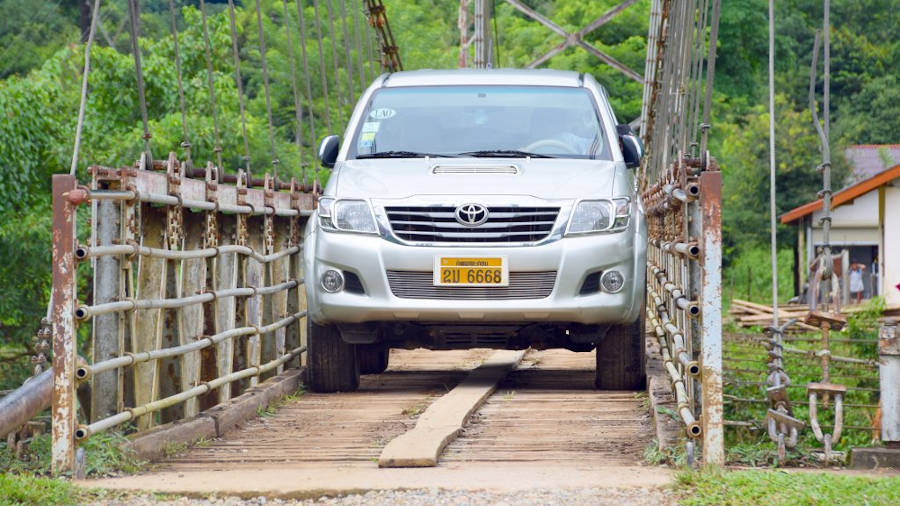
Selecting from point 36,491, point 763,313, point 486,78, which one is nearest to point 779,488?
point 36,491

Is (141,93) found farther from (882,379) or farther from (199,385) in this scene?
(882,379)

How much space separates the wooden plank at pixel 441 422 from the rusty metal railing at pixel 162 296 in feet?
3.70

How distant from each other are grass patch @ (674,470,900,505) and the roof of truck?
14.8 feet

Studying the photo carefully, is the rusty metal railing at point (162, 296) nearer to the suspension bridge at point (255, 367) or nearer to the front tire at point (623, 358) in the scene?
the suspension bridge at point (255, 367)

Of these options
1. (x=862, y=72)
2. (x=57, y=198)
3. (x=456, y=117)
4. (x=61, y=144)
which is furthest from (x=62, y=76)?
(x=862, y=72)

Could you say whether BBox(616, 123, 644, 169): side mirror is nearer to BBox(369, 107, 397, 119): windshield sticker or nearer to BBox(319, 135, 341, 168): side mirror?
BBox(369, 107, 397, 119): windshield sticker

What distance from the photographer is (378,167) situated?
880cm

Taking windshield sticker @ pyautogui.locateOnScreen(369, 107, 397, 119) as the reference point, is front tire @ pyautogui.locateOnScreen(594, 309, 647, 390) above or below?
below

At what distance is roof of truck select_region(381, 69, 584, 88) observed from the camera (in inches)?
387

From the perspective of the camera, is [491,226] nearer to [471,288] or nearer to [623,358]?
[471,288]

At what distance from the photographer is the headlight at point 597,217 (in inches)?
326

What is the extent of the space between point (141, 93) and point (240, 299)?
1.81 meters

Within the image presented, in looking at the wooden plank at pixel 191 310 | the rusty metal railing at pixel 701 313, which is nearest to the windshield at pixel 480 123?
the wooden plank at pixel 191 310

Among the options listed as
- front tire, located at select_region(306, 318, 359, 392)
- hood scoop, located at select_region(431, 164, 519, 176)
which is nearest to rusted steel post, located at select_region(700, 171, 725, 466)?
hood scoop, located at select_region(431, 164, 519, 176)
